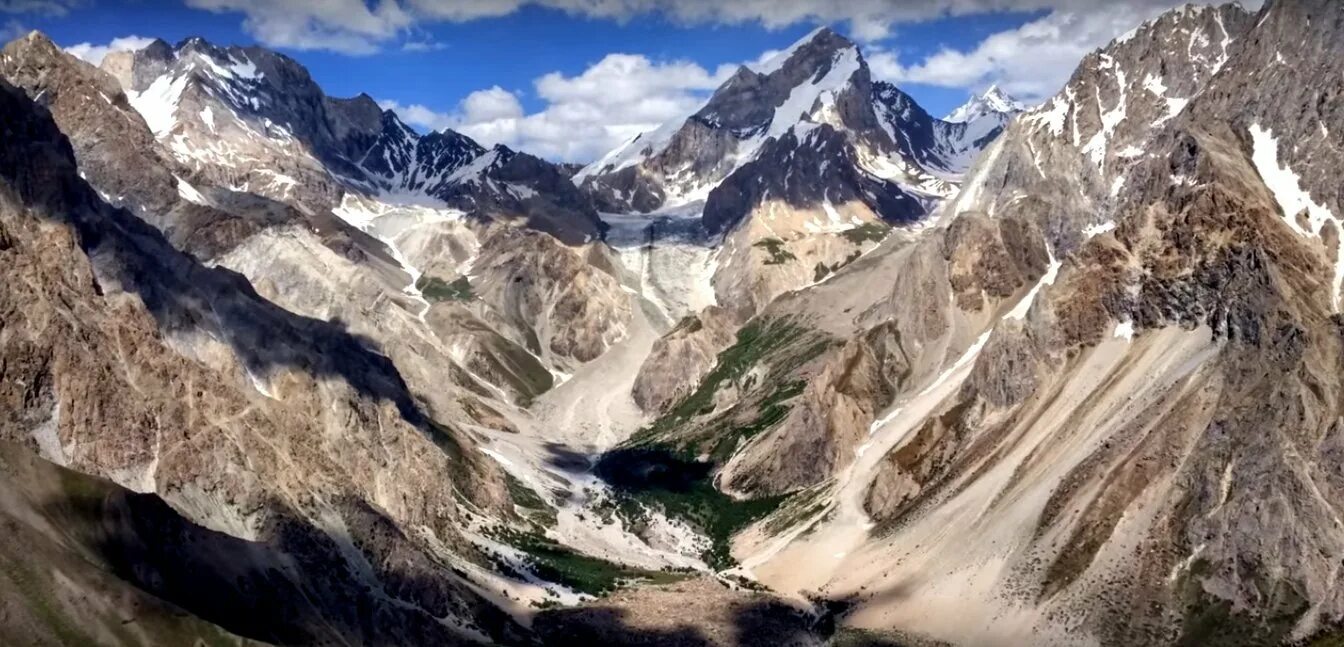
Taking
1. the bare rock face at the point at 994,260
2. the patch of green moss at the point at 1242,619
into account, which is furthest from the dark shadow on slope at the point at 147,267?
the patch of green moss at the point at 1242,619

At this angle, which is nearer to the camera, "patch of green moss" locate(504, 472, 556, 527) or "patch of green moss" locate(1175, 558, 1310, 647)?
"patch of green moss" locate(1175, 558, 1310, 647)

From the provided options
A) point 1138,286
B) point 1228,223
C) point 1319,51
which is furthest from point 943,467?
point 1319,51

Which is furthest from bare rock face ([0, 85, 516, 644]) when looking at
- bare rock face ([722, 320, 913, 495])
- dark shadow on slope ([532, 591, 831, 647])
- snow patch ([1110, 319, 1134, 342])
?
snow patch ([1110, 319, 1134, 342])

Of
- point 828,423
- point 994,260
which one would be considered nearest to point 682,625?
point 828,423

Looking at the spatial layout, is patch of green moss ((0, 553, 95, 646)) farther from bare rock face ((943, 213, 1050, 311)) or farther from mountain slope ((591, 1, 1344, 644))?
bare rock face ((943, 213, 1050, 311))

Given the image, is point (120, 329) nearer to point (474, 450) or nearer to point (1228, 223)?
point (474, 450)

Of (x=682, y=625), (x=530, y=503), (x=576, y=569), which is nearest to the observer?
(x=682, y=625)

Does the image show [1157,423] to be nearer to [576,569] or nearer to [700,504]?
[576,569]

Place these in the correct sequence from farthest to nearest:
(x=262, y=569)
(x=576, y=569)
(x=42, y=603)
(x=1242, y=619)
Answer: (x=576, y=569) < (x=1242, y=619) < (x=262, y=569) < (x=42, y=603)

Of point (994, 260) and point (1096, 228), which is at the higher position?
point (1096, 228)
